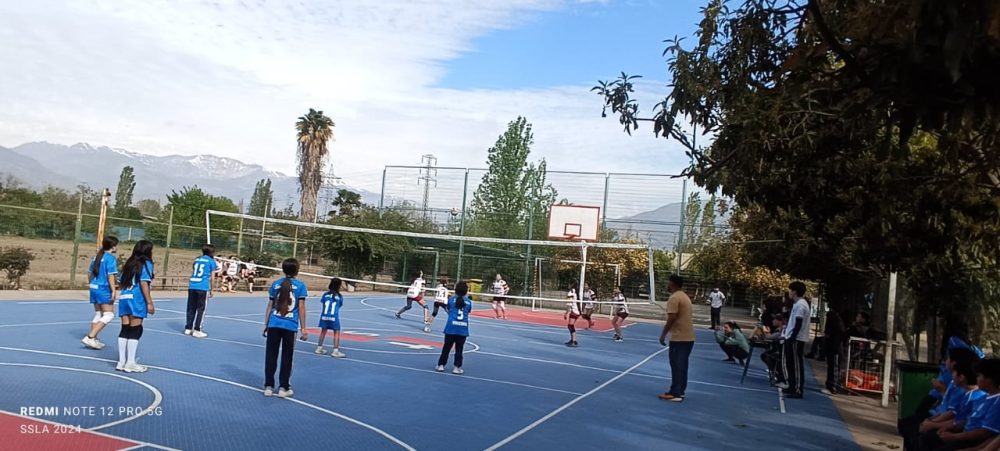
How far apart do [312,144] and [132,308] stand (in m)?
42.1

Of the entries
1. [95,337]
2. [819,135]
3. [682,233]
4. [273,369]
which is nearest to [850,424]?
[819,135]

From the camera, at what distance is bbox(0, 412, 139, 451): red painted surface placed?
594 cm

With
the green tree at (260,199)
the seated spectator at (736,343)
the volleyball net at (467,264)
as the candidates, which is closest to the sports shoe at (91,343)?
the seated spectator at (736,343)

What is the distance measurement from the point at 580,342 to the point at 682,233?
19.7 meters

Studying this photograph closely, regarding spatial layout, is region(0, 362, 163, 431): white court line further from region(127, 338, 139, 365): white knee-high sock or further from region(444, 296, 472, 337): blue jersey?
region(444, 296, 472, 337): blue jersey

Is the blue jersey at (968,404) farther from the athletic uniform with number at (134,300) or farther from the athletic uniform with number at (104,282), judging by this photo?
the athletic uniform with number at (104,282)

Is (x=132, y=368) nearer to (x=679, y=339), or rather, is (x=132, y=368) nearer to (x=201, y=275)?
(x=201, y=275)

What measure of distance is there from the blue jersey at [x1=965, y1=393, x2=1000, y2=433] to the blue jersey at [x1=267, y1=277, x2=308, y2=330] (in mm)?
6620

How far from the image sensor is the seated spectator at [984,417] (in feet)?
19.8

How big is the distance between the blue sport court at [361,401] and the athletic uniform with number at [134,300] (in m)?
0.75

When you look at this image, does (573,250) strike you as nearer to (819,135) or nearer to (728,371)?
(728,371)

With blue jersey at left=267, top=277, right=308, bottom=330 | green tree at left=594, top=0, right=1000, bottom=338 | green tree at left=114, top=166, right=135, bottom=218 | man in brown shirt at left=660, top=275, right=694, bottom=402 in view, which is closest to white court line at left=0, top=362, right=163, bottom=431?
blue jersey at left=267, top=277, right=308, bottom=330

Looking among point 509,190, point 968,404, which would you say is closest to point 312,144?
point 509,190

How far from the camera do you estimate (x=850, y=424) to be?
10.6 meters
